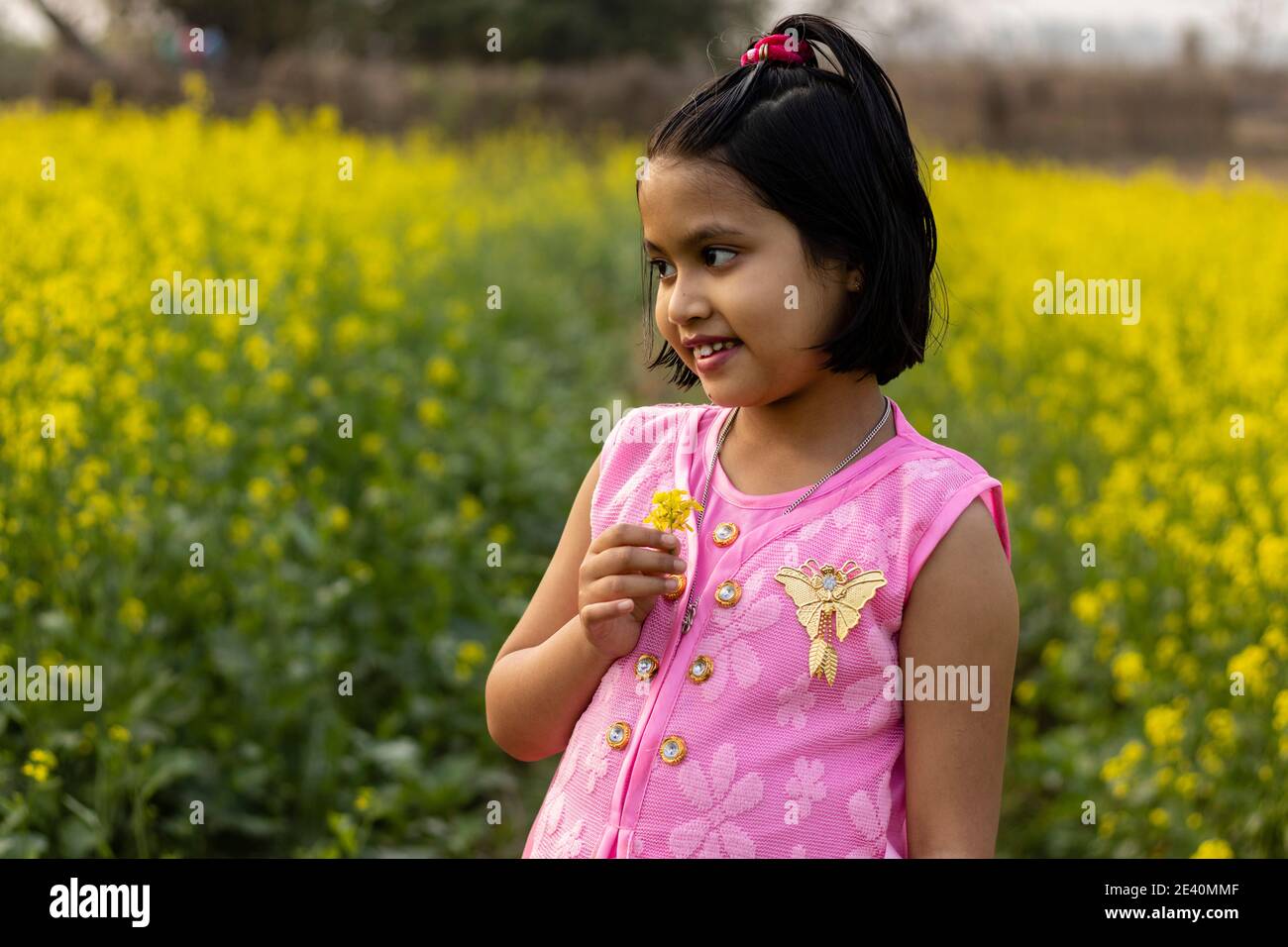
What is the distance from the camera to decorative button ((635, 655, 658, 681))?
1.38 meters

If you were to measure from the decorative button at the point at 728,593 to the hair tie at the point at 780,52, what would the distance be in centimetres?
55

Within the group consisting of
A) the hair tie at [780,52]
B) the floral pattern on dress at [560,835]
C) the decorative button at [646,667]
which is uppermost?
the hair tie at [780,52]

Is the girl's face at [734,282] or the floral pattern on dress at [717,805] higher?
the girl's face at [734,282]

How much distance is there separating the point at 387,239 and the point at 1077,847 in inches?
175

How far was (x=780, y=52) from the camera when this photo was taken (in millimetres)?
1435

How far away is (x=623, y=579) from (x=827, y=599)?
0.21m

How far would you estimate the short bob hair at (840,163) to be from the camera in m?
1.34

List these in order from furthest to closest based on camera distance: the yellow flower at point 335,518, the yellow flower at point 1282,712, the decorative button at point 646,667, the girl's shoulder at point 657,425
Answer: the yellow flower at point 335,518 < the yellow flower at point 1282,712 < the girl's shoulder at point 657,425 < the decorative button at point 646,667

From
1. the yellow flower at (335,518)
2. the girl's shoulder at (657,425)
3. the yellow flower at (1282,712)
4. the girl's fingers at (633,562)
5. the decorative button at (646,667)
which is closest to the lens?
the girl's fingers at (633,562)

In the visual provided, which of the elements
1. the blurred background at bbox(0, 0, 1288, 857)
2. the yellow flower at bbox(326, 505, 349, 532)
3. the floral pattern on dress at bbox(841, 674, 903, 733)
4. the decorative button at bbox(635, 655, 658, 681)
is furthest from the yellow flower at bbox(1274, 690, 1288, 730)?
the yellow flower at bbox(326, 505, 349, 532)

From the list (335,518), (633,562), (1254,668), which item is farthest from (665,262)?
(335,518)

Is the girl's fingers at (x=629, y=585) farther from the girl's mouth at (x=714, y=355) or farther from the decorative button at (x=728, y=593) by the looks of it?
Result: the girl's mouth at (x=714, y=355)

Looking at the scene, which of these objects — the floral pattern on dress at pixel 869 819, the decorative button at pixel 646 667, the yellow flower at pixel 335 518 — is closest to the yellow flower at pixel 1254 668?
the floral pattern on dress at pixel 869 819
